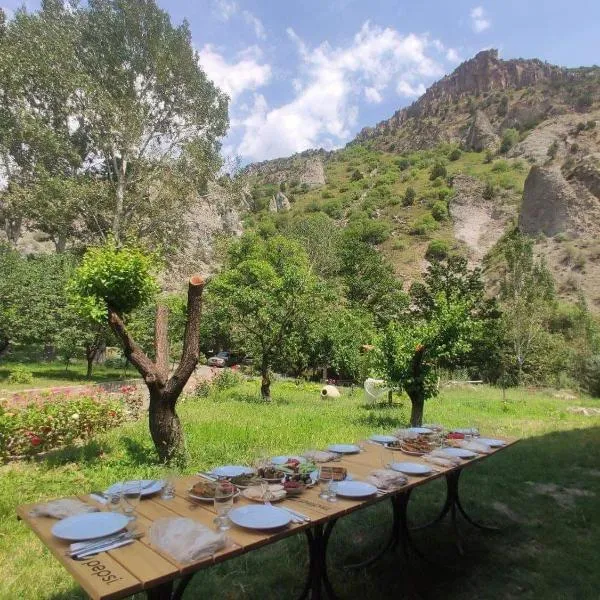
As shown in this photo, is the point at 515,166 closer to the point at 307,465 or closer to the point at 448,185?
the point at 448,185

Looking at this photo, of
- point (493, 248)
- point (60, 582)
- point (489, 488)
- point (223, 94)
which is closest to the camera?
point (60, 582)

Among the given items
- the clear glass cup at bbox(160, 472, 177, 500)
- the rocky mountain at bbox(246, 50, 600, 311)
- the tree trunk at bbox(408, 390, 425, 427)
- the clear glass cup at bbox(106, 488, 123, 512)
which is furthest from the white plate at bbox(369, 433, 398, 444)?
the rocky mountain at bbox(246, 50, 600, 311)

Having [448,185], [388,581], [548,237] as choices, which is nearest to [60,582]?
[388,581]

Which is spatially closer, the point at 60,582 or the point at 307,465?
the point at 307,465

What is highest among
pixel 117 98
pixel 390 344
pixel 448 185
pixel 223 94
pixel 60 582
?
pixel 448 185

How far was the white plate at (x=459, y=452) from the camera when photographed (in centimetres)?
364

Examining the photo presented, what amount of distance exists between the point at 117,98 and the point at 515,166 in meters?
54.7

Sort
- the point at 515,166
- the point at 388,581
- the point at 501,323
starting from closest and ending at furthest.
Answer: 1. the point at 388,581
2. the point at 501,323
3. the point at 515,166

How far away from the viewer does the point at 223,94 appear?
840 inches

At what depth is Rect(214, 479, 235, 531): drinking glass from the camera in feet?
7.02

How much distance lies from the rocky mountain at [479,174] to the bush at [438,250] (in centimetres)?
23

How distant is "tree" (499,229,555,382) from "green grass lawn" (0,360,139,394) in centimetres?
1879

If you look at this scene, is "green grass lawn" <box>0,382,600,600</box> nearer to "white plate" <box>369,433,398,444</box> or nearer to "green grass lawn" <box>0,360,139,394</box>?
"white plate" <box>369,433,398,444</box>

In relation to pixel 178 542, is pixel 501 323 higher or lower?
higher
